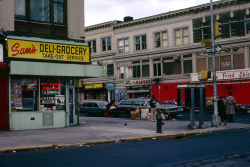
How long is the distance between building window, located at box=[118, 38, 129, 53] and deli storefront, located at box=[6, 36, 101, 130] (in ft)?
102

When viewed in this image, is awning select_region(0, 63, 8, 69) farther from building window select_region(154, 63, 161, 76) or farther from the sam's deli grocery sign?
building window select_region(154, 63, 161, 76)

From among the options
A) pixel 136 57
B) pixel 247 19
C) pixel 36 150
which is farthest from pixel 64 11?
pixel 136 57

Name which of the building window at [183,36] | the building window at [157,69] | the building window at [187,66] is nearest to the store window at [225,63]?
the building window at [187,66]

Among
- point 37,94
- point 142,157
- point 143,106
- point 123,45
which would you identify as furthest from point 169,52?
point 142,157

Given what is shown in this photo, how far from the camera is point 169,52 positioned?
4619 cm

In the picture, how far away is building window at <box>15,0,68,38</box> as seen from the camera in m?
17.9

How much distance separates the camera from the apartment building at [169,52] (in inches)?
1585

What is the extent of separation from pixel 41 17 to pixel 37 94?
4.04 meters

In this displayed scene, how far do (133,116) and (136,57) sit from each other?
926 inches

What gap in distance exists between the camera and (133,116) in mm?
27031

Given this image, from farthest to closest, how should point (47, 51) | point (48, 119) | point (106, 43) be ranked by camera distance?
point (106, 43) < point (48, 119) < point (47, 51)

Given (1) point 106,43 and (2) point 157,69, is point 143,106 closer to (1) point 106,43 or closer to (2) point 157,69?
(2) point 157,69

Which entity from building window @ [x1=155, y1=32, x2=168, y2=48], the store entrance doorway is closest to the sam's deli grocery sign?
the store entrance doorway

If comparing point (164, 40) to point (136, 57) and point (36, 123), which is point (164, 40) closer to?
point (136, 57)
